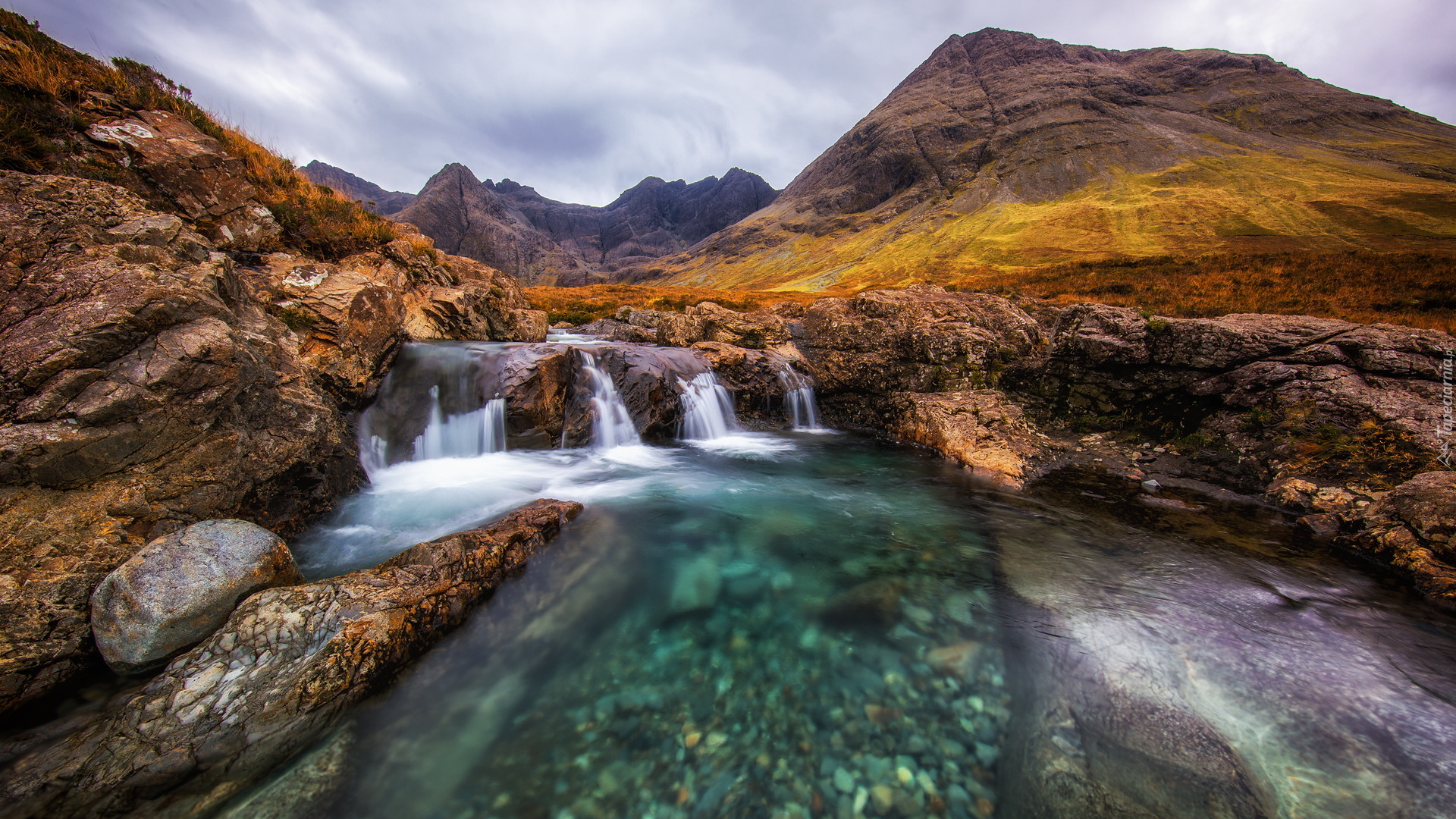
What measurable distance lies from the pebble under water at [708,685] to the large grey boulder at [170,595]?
161cm

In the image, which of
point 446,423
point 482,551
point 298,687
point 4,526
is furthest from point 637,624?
point 446,423

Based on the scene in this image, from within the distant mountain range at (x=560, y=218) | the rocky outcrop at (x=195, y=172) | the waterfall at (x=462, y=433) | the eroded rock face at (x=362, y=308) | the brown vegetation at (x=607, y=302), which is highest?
the distant mountain range at (x=560, y=218)

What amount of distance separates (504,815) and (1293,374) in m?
14.4

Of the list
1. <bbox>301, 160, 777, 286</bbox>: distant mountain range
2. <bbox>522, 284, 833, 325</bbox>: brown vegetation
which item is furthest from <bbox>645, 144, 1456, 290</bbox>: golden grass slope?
<bbox>301, 160, 777, 286</bbox>: distant mountain range

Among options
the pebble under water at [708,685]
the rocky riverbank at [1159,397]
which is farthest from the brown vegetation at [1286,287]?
the pebble under water at [708,685]

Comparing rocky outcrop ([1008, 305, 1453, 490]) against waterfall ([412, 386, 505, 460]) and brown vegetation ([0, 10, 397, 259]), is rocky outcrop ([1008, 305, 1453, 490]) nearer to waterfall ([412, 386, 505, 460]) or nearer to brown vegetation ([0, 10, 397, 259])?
waterfall ([412, 386, 505, 460])

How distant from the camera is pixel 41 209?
4969 millimetres

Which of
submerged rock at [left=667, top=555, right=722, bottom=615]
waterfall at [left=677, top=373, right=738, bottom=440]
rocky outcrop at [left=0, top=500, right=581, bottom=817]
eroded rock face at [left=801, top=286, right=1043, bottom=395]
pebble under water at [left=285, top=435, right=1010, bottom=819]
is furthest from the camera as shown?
waterfall at [left=677, top=373, right=738, bottom=440]

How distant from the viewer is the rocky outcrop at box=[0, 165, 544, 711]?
3613 mm

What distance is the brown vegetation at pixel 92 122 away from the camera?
6379 millimetres

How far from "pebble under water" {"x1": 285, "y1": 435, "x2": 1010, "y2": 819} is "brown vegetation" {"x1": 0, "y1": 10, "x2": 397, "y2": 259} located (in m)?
6.55

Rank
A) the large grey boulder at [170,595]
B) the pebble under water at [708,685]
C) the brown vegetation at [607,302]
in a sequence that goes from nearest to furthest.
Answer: the pebble under water at [708,685] → the large grey boulder at [170,595] → the brown vegetation at [607,302]

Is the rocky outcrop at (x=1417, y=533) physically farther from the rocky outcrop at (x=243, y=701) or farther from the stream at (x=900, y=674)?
the rocky outcrop at (x=243, y=701)

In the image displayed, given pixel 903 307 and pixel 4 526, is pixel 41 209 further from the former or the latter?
pixel 903 307
